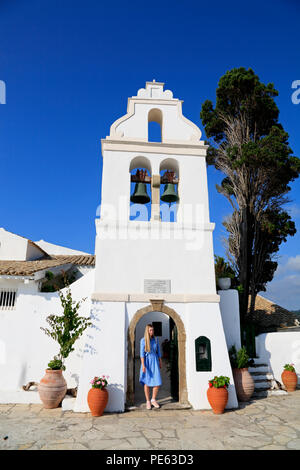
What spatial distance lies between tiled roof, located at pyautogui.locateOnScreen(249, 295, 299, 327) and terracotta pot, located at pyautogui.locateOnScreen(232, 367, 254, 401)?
7.68m

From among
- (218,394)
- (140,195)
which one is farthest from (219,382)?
(140,195)

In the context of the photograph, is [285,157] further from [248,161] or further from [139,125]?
[139,125]

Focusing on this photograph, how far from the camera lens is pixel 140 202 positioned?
8.62 meters

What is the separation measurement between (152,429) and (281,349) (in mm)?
6066

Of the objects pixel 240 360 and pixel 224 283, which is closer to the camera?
pixel 240 360

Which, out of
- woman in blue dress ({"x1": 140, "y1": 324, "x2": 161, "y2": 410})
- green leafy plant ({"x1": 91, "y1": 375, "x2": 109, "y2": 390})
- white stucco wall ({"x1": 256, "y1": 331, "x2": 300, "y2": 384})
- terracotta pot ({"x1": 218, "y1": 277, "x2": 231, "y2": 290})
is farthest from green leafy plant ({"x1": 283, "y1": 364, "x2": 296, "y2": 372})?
green leafy plant ({"x1": 91, "y1": 375, "x2": 109, "y2": 390})

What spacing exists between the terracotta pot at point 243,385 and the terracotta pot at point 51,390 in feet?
14.7

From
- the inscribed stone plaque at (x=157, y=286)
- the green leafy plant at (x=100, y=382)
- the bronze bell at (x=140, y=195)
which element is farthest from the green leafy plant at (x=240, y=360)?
the bronze bell at (x=140, y=195)

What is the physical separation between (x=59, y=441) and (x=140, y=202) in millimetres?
6064

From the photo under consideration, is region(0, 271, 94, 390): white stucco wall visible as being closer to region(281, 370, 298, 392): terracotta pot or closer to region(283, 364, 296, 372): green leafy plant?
region(281, 370, 298, 392): terracotta pot

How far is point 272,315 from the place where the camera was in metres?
16.9

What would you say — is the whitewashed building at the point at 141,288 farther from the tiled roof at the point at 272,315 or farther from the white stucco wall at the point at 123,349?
the tiled roof at the point at 272,315

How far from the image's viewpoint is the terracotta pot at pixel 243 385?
291 inches

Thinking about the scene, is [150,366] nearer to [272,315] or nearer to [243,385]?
[243,385]
